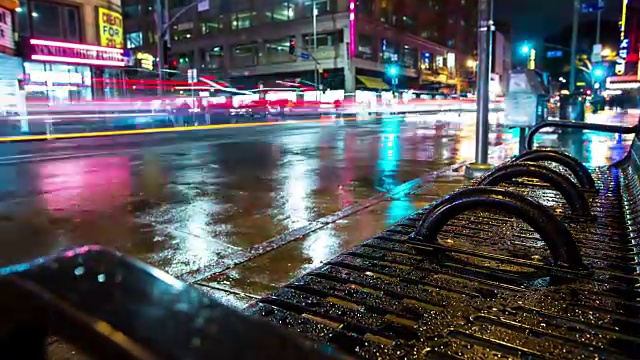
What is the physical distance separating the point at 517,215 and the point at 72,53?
29513 mm

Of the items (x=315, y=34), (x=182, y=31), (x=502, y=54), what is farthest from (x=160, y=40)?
(x=502, y=54)

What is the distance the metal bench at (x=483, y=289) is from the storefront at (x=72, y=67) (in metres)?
23.9

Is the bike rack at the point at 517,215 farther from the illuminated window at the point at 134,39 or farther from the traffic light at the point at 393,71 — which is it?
the illuminated window at the point at 134,39

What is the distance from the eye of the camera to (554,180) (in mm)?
3344

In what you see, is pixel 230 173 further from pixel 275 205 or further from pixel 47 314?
pixel 47 314

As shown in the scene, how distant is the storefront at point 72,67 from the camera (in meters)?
25.8

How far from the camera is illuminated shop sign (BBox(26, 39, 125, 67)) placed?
85.4 feet

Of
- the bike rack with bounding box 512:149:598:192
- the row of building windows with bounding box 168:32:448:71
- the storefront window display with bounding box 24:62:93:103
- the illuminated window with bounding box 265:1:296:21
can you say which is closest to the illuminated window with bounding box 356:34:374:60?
the row of building windows with bounding box 168:32:448:71

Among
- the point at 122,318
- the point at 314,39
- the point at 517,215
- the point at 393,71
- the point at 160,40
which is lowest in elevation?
the point at 517,215

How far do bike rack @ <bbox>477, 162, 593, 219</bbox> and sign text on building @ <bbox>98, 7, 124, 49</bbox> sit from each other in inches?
1194

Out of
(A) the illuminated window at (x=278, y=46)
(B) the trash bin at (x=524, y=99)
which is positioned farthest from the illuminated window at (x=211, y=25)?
(B) the trash bin at (x=524, y=99)

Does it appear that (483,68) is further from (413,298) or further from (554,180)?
(413,298)

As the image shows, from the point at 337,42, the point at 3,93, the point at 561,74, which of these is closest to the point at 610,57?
the point at 337,42

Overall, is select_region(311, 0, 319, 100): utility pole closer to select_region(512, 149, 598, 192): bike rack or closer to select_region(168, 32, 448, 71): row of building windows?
select_region(168, 32, 448, 71): row of building windows
